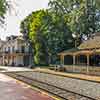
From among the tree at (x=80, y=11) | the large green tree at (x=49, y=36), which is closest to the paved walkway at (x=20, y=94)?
the tree at (x=80, y=11)

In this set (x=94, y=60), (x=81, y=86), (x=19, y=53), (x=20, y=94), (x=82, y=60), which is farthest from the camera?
(x=19, y=53)

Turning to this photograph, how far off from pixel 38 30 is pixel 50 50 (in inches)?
237

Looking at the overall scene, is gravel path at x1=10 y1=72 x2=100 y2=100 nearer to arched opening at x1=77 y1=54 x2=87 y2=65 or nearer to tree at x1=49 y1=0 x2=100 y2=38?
tree at x1=49 y1=0 x2=100 y2=38

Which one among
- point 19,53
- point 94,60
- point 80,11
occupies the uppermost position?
point 80,11

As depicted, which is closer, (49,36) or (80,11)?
(80,11)

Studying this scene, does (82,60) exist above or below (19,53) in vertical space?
below

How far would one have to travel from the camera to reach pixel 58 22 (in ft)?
182

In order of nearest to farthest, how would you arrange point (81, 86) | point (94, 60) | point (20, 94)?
1. point (20, 94)
2. point (81, 86)
3. point (94, 60)

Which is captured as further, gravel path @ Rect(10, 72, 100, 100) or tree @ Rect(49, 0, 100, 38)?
gravel path @ Rect(10, 72, 100, 100)

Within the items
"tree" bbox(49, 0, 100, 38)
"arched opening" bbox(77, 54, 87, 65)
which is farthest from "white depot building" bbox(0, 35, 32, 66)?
"arched opening" bbox(77, 54, 87, 65)

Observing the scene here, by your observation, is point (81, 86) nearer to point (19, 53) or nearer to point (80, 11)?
point (80, 11)

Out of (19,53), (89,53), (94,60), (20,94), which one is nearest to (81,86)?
(20,94)

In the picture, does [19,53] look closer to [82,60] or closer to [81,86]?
[82,60]

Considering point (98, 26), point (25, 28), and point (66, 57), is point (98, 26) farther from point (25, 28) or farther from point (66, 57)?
point (25, 28)
